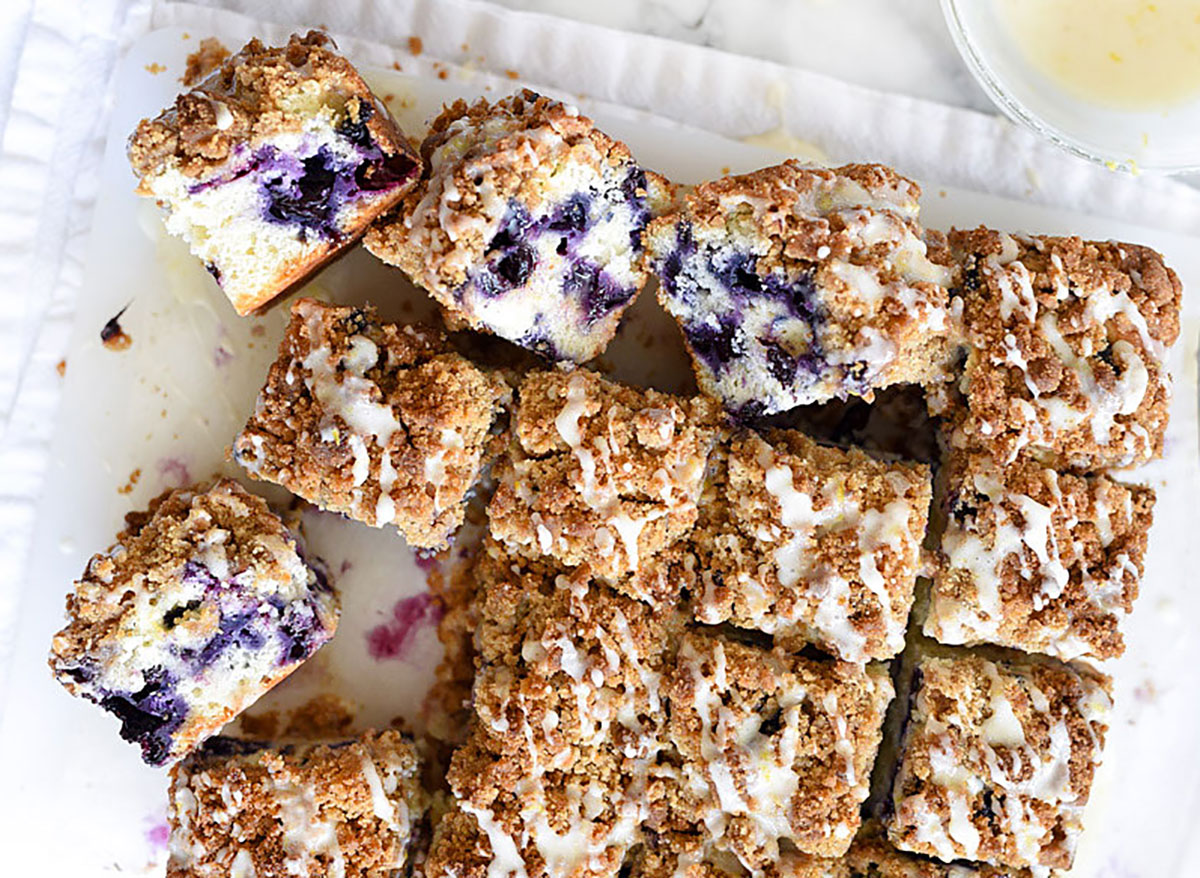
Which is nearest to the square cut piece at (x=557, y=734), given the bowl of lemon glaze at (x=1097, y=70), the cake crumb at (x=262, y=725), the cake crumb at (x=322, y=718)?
the cake crumb at (x=322, y=718)

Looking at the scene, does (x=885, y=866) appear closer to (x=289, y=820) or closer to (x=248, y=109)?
(x=289, y=820)

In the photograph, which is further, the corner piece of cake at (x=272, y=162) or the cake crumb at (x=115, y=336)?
the cake crumb at (x=115, y=336)

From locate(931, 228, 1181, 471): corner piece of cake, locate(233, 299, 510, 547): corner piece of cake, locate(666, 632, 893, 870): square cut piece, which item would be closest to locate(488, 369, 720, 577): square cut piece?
locate(233, 299, 510, 547): corner piece of cake

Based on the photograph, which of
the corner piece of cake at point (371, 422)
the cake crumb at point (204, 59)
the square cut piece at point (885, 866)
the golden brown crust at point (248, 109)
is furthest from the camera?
the cake crumb at point (204, 59)

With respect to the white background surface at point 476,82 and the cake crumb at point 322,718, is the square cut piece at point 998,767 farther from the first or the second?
the cake crumb at point 322,718

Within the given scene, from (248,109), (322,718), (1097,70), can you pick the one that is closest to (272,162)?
(248,109)

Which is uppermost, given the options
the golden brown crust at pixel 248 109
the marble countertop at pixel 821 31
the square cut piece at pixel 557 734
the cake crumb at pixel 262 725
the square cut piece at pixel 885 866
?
the marble countertop at pixel 821 31

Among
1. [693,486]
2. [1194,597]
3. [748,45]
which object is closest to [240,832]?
[693,486]

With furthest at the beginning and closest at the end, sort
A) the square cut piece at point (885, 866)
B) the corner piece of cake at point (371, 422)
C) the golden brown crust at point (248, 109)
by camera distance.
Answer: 1. the square cut piece at point (885, 866)
2. the corner piece of cake at point (371, 422)
3. the golden brown crust at point (248, 109)
